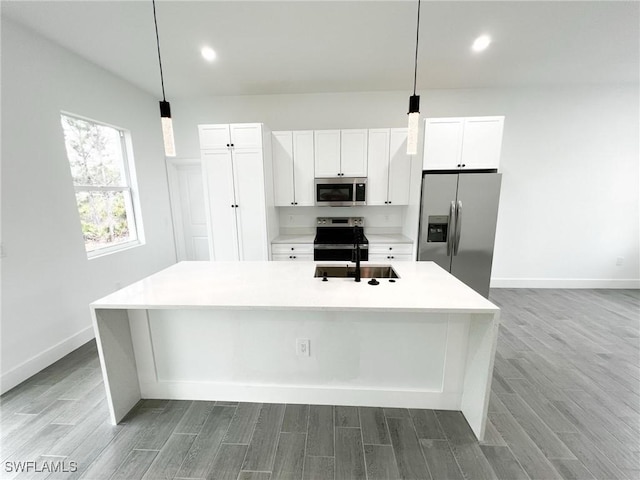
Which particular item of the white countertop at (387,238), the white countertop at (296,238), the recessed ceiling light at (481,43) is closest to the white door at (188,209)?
the white countertop at (296,238)

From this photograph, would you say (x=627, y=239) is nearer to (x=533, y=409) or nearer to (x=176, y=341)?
(x=533, y=409)

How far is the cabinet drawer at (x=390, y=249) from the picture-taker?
3395 mm

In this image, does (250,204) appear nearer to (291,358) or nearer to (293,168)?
(293,168)

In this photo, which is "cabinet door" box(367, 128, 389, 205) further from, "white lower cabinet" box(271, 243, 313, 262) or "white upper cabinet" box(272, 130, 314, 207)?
"white lower cabinet" box(271, 243, 313, 262)

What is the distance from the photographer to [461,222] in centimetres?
312

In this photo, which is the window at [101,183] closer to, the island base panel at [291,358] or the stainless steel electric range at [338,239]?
the island base panel at [291,358]

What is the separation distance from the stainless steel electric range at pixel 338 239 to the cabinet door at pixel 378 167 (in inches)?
19.8

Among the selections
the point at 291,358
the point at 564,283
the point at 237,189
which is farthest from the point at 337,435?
the point at 564,283

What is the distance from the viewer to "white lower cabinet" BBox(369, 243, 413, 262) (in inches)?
134

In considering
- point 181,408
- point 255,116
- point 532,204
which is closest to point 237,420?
point 181,408

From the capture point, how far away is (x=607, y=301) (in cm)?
340

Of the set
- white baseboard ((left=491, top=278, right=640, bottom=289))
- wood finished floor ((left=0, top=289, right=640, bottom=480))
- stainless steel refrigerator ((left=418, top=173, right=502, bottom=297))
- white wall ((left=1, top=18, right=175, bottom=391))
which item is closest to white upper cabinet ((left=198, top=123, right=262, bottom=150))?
white wall ((left=1, top=18, right=175, bottom=391))

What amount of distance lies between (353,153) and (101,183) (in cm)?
317

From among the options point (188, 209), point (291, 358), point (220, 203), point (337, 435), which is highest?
point (220, 203)
